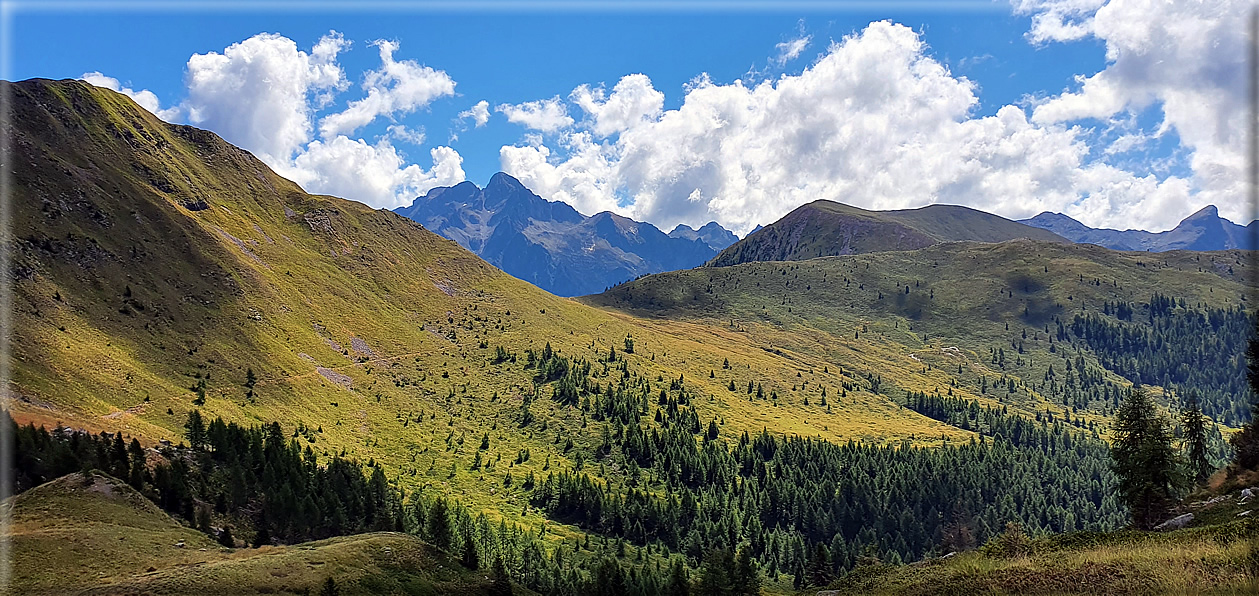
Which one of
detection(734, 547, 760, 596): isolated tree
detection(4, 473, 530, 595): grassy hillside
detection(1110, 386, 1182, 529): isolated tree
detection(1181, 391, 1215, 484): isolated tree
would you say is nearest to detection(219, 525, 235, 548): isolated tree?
detection(4, 473, 530, 595): grassy hillside

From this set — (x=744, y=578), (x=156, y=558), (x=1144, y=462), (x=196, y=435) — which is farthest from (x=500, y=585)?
(x=1144, y=462)

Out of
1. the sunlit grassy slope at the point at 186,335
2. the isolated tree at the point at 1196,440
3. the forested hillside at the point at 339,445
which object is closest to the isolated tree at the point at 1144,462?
the isolated tree at the point at 1196,440

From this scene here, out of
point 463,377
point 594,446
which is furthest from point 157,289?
point 594,446

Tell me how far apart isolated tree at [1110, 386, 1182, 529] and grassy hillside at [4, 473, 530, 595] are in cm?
6014

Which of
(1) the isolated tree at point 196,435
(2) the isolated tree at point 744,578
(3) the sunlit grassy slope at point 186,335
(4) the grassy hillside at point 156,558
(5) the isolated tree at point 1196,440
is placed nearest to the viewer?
(4) the grassy hillside at point 156,558

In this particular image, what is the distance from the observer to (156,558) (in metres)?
48.0

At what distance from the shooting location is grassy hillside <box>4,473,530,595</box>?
42281mm

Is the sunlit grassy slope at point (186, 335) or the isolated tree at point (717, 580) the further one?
the sunlit grassy slope at point (186, 335)

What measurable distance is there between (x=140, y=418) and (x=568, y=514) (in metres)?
84.0

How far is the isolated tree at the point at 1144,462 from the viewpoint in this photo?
5238 cm

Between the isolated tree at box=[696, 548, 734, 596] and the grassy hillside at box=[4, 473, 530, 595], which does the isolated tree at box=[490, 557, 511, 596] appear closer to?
the grassy hillside at box=[4, 473, 530, 595]

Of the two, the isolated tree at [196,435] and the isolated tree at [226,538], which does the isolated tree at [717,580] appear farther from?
the isolated tree at [196,435]

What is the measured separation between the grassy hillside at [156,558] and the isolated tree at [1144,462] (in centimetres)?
6014

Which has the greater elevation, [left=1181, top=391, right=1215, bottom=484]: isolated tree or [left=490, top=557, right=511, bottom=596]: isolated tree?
[left=1181, top=391, right=1215, bottom=484]: isolated tree
